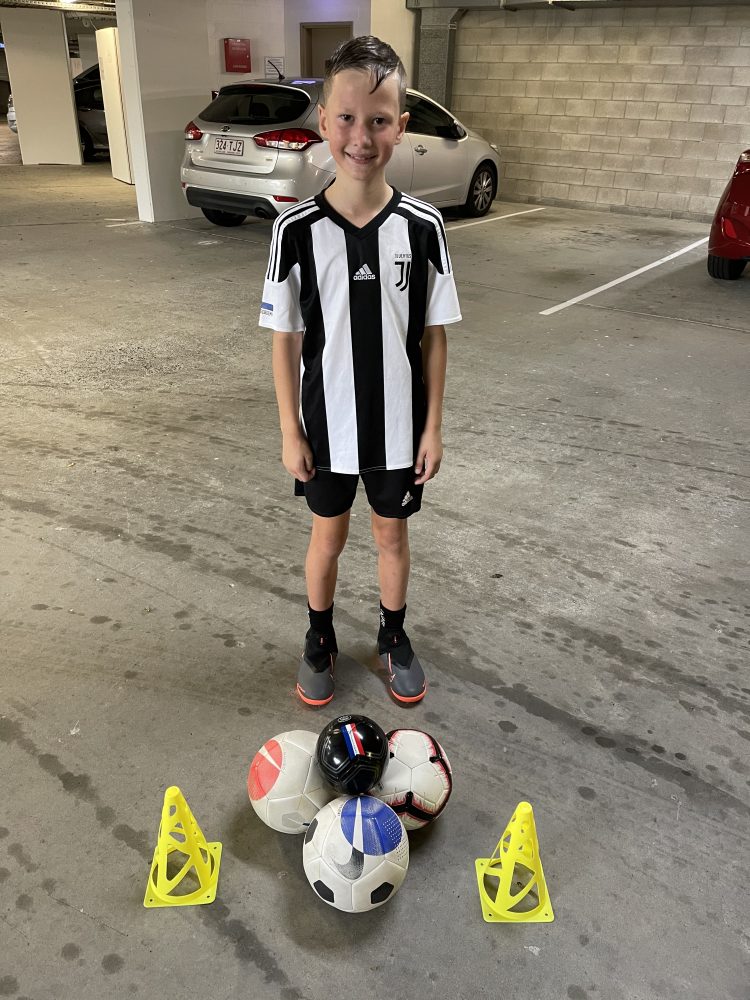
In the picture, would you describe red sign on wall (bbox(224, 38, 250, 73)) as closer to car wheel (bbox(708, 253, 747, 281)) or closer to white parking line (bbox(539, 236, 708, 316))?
white parking line (bbox(539, 236, 708, 316))

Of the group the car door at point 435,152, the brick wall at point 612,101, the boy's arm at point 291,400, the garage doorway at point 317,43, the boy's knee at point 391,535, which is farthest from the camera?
the garage doorway at point 317,43

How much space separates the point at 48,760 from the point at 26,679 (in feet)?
1.16

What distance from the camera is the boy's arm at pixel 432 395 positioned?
192cm

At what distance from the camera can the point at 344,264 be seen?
1.74 m

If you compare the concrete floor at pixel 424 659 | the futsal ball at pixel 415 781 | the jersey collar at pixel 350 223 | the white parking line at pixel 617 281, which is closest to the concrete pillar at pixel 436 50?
the white parking line at pixel 617 281

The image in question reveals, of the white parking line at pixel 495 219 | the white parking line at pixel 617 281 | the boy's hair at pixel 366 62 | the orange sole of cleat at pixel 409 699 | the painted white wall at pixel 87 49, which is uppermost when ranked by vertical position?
the painted white wall at pixel 87 49

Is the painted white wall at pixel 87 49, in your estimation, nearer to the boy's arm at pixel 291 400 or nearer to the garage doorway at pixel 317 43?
the garage doorway at pixel 317 43

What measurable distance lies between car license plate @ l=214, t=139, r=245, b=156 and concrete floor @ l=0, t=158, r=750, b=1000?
3376mm

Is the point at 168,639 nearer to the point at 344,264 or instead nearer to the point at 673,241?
the point at 344,264

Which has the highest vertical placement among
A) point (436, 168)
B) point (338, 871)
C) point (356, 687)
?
point (436, 168)

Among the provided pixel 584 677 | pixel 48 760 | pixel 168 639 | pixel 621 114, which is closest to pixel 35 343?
pixel 168 639

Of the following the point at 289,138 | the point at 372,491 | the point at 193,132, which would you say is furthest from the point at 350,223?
the point at 193,132

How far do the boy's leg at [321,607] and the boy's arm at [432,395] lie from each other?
0.27 m

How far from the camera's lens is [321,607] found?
2221mm
